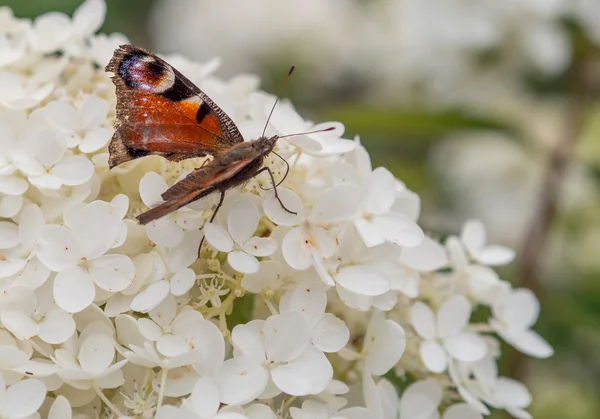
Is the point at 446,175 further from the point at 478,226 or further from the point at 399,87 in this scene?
the point at 478,226

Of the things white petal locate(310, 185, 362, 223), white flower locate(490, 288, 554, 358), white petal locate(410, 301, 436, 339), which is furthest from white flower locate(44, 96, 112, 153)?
white flower locate(490, 288, 554, 358)

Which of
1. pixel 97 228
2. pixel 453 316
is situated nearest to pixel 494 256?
pixel 453 316

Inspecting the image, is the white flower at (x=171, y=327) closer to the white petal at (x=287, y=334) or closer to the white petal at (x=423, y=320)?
the white petal at (x=287, y=334)

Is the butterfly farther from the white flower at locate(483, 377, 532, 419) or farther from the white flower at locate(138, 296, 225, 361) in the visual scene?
the white flower at locate(483, 377, 532, 419)

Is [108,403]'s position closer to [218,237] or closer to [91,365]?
[91,365]

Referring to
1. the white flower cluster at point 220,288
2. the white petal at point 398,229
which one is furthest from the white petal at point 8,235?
the white petal at point 398,229

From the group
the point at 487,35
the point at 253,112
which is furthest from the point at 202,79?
the point at 487,35
